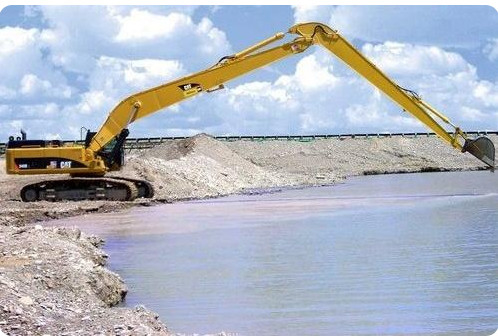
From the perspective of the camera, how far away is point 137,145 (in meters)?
55.1

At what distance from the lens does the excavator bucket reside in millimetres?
27031

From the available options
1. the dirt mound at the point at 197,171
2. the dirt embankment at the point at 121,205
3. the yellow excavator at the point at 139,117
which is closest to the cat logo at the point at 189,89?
the yellow excavator at the point at 139,117

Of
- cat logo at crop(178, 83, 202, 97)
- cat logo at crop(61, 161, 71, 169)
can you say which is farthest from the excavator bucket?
cat logo at crop(61, 161, 71, 169)

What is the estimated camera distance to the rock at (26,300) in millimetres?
8359

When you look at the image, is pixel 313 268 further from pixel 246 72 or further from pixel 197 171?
pixel 197 171

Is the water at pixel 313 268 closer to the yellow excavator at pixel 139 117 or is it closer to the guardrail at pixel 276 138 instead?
the yellow excavator at pixel 139 117

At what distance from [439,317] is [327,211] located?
14.2 metres

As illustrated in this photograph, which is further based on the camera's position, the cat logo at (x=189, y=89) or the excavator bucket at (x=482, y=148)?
the excavator bucket at (x=482, y=148)

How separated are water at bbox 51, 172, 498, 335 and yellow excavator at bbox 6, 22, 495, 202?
3.26m

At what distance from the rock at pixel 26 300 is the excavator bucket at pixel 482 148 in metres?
20.9

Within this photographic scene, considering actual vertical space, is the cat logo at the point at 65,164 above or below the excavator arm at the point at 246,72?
below

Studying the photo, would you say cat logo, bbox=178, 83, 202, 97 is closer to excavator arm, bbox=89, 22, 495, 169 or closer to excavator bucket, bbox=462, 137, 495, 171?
excavator arm, bbox=89, 22, 495, 169

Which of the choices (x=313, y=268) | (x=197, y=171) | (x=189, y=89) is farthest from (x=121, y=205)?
(x=313, y=268)

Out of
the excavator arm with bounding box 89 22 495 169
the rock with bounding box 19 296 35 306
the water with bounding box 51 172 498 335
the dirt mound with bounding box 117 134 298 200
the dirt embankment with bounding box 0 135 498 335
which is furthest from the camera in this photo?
the dirt mound with bounding box 117 134 298 200
